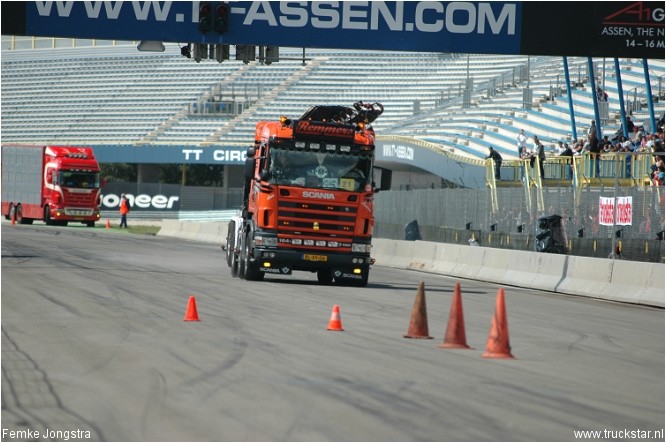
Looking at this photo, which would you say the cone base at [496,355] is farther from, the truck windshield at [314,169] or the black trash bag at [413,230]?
the black trash bag at [413,230]

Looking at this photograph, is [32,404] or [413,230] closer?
[32,404]

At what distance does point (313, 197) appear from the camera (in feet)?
77.0

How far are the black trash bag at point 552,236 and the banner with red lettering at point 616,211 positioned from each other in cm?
146

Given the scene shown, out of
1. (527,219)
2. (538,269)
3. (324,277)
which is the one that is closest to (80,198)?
(527,219)

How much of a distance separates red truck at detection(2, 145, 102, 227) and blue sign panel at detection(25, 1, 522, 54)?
31.3 metres

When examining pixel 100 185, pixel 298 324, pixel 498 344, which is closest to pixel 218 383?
pixel 498 344

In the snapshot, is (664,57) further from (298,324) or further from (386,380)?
(386,380)

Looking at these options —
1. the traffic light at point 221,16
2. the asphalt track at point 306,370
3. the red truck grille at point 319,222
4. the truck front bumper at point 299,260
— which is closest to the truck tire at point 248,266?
the truck front bumper at point 299,260

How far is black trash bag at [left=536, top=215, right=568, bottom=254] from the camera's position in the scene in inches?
1137

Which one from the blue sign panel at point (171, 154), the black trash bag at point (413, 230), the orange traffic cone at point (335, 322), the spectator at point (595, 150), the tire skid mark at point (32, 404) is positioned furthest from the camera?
the blue sign panel at point (171, 154)

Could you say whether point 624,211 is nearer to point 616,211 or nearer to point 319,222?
point 616,211

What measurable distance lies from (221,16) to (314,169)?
4.57m

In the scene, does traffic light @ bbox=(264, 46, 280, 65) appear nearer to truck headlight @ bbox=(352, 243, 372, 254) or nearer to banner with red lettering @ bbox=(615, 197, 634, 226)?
truck headlight @ bbox=(352, 243, 372, 254)

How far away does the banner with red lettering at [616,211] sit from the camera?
1031 inches
